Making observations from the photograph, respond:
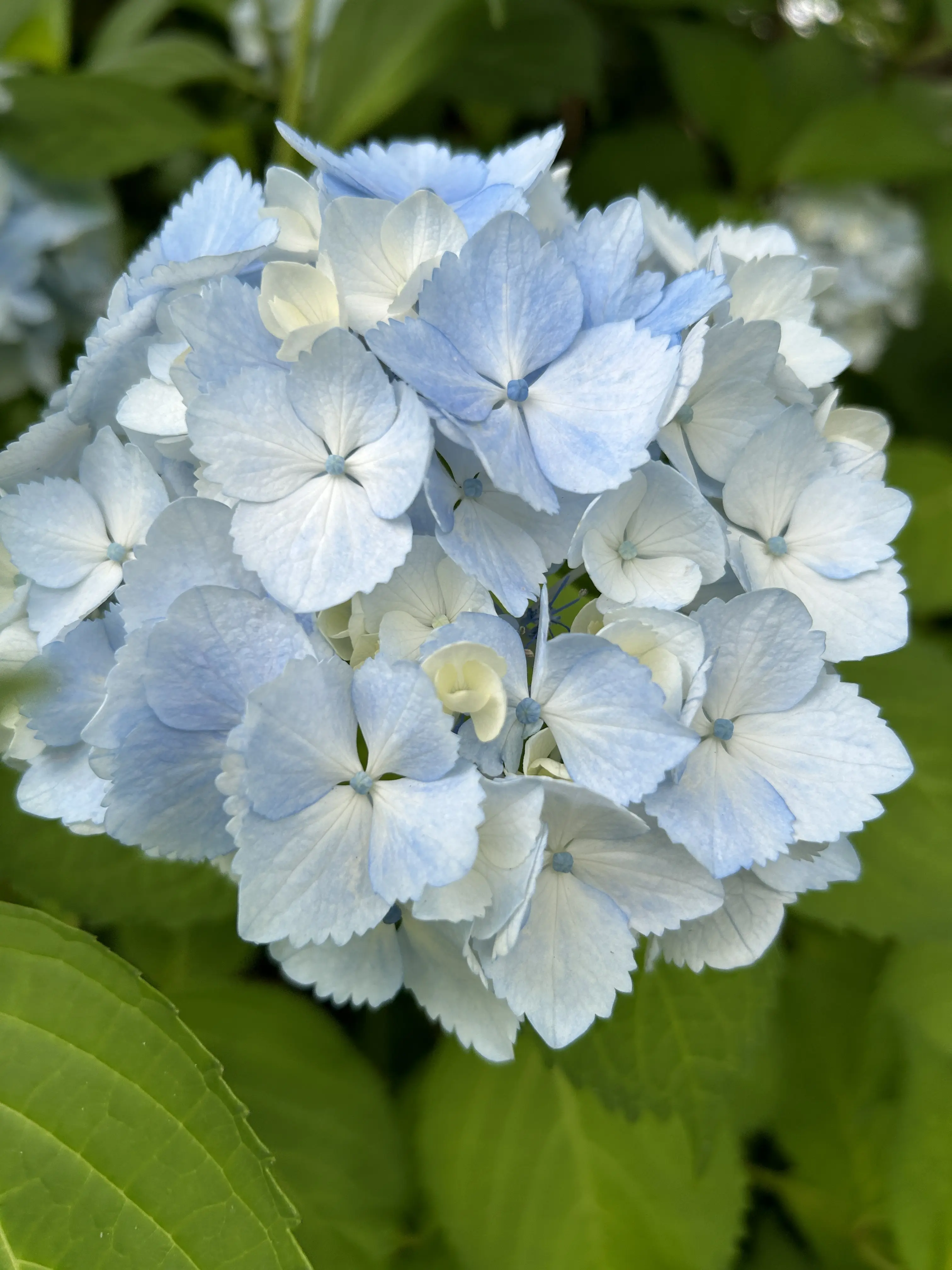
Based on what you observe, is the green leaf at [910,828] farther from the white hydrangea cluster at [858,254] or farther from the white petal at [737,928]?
the white hydrangea cluster at [858,254]

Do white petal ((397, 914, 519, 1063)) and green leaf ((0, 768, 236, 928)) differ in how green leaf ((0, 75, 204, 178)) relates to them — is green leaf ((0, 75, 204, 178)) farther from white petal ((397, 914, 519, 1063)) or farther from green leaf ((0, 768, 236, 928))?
white petal ((397, 914, 519, 1063))

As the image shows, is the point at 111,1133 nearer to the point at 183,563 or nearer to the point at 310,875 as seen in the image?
the point at 310,875

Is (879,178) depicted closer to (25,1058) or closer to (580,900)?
(580,900)

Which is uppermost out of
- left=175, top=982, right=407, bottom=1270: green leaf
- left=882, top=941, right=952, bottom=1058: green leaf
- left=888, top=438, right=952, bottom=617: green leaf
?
left=888, top=438, right=952, bottom=617: green leaf

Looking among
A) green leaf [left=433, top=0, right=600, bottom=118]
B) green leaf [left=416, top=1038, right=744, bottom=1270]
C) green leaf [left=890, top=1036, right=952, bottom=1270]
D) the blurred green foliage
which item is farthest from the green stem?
green leaf [left=890, top=1036, right=952, bottom=1270]

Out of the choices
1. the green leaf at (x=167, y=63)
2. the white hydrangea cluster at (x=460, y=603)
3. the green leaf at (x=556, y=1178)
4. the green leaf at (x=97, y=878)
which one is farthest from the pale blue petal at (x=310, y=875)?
the green leaf at (x=167, y=63)

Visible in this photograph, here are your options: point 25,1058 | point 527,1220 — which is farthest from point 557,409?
point 527,1220

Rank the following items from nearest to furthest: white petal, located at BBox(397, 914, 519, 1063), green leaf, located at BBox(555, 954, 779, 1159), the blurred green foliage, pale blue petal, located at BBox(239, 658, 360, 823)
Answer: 1. pale blue petal, located at BBox(239, 658, 360, 823)
2. white petal, located at BBox(397, 914, 519, 1063)
3. green leaf, located at BBox(555, 954, 779, 1159)
4. the blurred green foliage
